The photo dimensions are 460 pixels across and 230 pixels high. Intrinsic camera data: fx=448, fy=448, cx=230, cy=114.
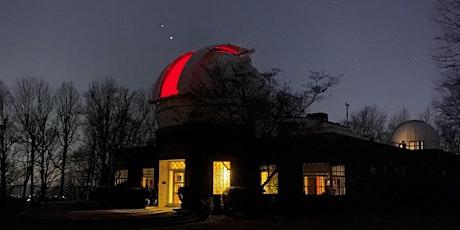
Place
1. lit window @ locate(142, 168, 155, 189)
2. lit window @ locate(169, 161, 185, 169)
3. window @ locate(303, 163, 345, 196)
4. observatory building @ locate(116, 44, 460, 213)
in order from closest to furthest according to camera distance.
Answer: observatory building @ locate(116, 44, 460, 213) < window @ locate(303, 163, 345, 196) < lit window @ locate(169, 161, 185, 169) < lit window @ locate(142, 168, 155, 189)

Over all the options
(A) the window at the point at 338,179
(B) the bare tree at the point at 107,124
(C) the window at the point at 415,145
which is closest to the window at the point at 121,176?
(B) the bare tree at the point at 107,124

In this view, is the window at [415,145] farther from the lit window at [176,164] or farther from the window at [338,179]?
the lit window at [176,164]

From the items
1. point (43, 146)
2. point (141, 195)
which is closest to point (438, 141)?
point (141, 195)

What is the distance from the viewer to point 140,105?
Answer: 3947 centimetres

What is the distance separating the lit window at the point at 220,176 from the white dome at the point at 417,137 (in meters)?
20.7

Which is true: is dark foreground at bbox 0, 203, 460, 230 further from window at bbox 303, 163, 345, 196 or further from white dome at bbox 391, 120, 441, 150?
white dome at bbox 391, 120, 441, 150

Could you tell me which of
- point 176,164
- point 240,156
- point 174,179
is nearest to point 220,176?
point 240,156

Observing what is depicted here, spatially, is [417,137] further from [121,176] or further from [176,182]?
[121,176]

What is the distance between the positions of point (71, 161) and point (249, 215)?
22.5 metres

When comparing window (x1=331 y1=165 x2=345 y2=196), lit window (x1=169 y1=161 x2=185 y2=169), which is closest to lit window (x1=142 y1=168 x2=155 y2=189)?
lit window (x1=169 y1=161 x2=185 y2=169)

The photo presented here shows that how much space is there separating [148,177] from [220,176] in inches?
242

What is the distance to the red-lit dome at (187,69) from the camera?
22.9m

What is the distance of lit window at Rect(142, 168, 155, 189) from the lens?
89.2ft

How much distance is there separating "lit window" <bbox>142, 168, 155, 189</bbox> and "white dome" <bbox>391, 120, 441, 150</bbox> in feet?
72.3
